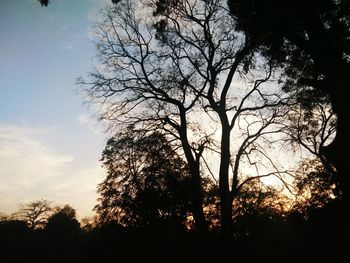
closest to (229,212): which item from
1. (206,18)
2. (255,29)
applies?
(255,29)

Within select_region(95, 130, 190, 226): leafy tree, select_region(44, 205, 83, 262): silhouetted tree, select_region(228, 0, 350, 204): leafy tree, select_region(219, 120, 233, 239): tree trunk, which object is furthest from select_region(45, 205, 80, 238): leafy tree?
select_region(228, 0, 350, 204): leafy tree

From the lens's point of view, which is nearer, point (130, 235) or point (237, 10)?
point (237, 10)

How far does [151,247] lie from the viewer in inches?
859

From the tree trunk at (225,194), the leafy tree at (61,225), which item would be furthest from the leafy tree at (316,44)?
the leafy tree at (61,225)

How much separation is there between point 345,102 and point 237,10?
23.1 feet

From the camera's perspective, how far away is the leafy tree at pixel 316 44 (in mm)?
4906

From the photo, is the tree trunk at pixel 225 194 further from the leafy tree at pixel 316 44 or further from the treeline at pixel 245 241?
the leafy tree at pixel 316 44

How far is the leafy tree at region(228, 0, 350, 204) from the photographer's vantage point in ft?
16.1

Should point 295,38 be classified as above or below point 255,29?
below

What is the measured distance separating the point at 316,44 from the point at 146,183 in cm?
1062

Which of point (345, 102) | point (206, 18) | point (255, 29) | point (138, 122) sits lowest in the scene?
point (345, 102)

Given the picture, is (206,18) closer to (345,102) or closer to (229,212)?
(229,212)

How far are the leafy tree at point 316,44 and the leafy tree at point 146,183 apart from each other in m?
6.79

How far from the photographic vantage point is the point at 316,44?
219 inches
